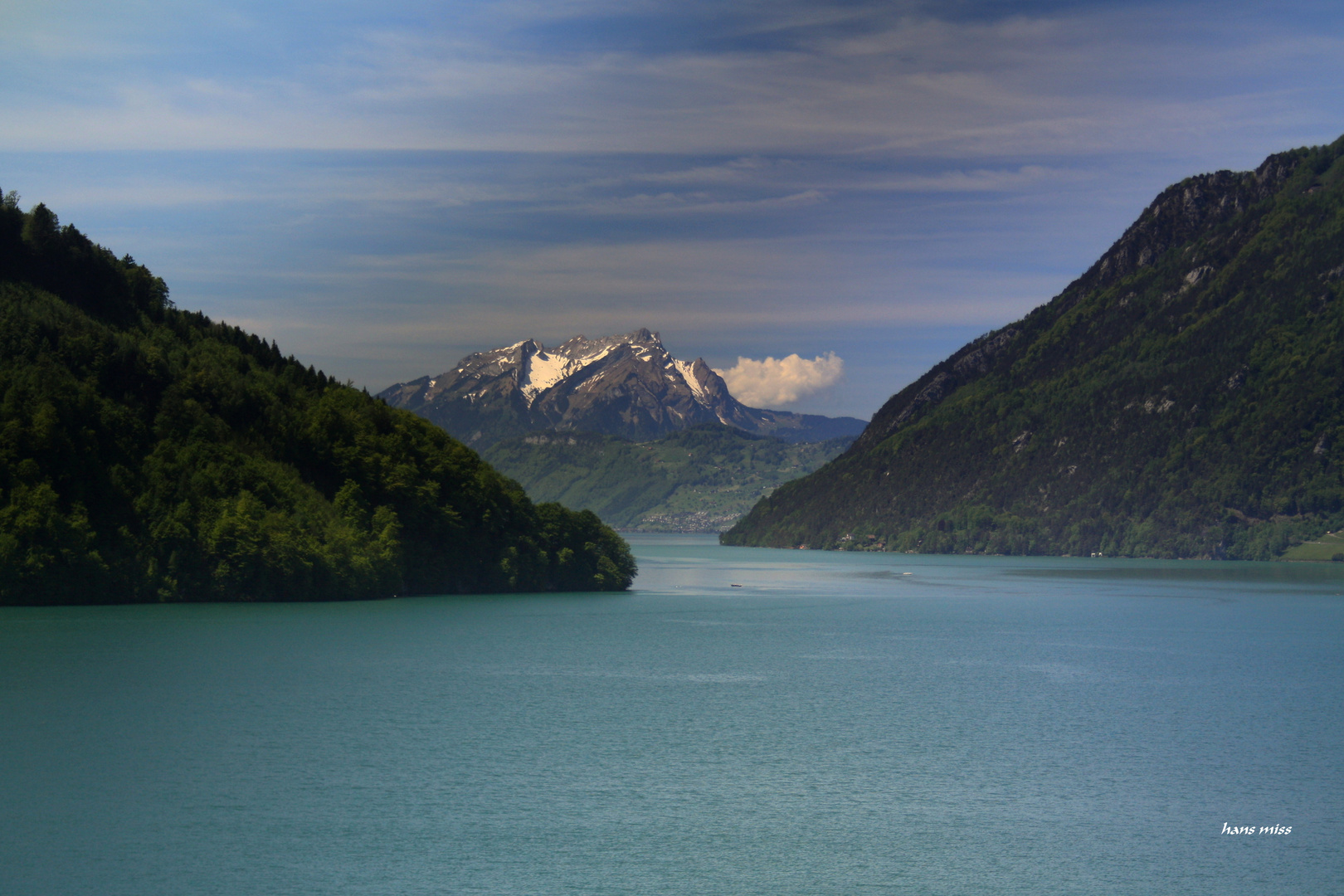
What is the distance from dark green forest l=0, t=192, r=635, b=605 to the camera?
126438mm

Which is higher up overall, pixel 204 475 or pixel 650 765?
pixel 204 475

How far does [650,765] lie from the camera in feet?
173

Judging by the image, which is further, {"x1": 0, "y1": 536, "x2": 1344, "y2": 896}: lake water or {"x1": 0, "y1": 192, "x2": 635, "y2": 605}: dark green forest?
{"x1": 0, "y1": 192, "x2": 635, "y2": 605}: dark green forest

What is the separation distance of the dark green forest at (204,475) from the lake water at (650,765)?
1077 inches

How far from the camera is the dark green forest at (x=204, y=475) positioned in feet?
415

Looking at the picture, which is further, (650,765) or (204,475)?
(204,475)

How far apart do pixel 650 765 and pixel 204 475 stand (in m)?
100

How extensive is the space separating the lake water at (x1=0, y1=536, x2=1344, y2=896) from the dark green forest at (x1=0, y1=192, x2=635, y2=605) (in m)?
27.4

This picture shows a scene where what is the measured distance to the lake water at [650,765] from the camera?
123ft

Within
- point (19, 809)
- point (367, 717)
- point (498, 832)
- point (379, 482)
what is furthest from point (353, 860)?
point (379, 482)

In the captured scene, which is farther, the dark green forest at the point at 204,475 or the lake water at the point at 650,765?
the dark green forest at the point at 204,475

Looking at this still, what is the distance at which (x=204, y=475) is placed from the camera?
5389 inches

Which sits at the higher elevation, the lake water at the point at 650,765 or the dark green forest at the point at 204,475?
the dark green forest at the point at 204,475

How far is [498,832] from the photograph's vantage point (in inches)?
1645
